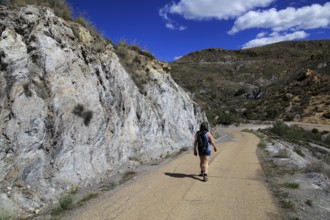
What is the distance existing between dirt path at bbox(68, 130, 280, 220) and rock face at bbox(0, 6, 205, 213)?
1567 millimetres

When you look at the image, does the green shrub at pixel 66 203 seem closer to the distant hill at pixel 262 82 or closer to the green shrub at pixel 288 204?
the green shrub at pixel 288 204

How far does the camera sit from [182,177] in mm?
10984

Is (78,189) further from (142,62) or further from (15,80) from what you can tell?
(142,62)

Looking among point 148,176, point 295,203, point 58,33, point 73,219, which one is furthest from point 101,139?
point 295,203

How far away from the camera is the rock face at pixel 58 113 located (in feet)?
29.3

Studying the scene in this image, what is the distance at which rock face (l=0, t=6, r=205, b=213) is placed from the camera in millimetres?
8930

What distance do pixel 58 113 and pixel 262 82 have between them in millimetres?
107051

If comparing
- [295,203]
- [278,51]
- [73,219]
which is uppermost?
[278,51]

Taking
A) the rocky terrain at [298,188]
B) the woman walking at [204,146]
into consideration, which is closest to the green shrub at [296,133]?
the rocky terrain at [298,188]

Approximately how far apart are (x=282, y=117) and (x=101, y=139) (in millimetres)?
62230

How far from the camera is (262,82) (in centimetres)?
11138

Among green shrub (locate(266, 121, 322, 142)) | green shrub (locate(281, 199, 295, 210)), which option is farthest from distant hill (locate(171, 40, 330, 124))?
green shrub (locate(281, 199, 295, 210))

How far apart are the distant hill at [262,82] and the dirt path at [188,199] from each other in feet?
118

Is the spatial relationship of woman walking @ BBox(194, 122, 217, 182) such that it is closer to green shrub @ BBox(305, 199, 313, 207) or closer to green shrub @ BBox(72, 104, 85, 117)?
green shrub @ BBox(305, 199, 313, 207)
